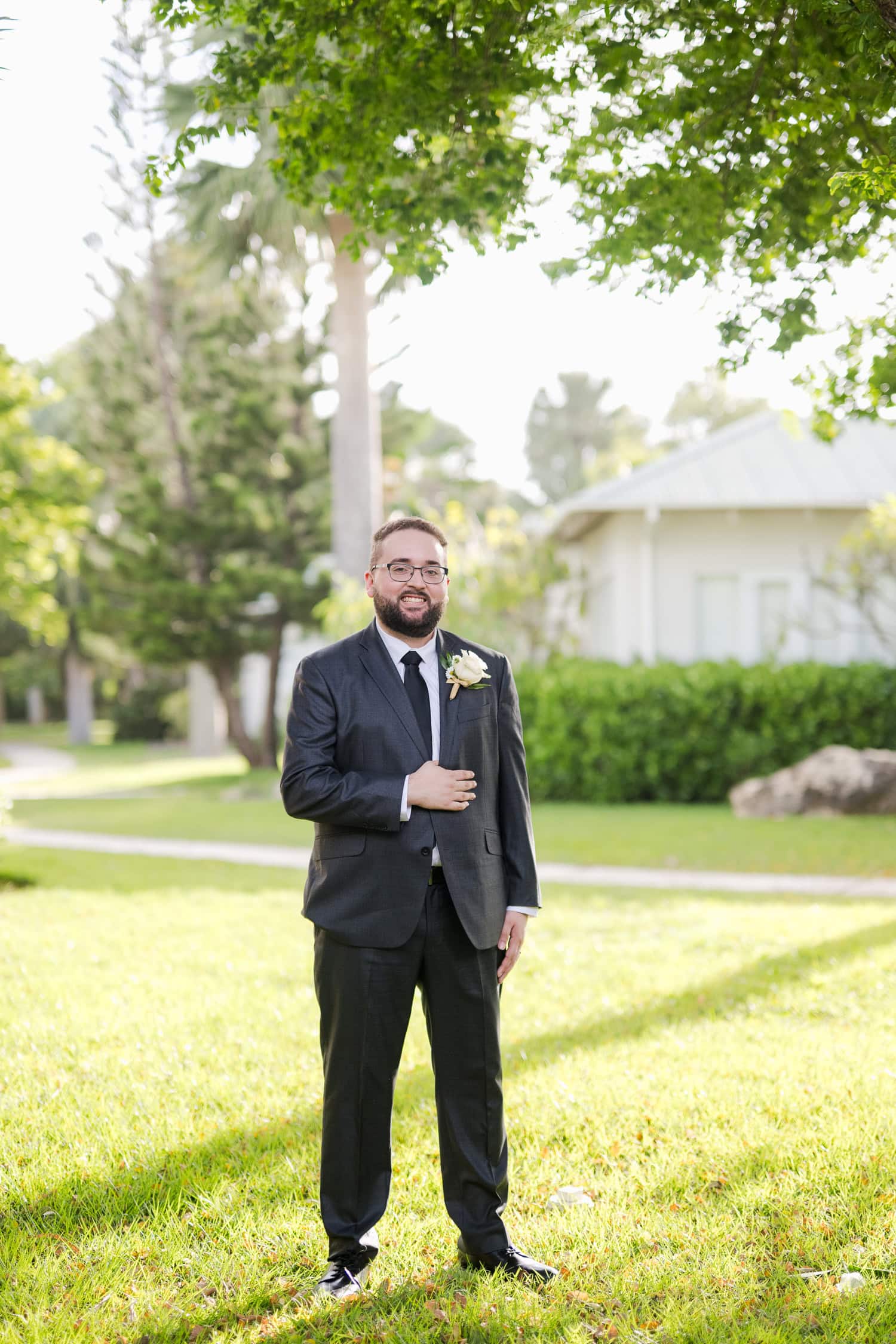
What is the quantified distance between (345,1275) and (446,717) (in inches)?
67.5

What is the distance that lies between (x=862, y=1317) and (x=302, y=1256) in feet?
5.60

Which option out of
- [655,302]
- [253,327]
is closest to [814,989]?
[655,302]

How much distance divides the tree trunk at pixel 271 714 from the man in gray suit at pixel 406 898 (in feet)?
70.6

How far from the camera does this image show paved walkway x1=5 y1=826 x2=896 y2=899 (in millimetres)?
10680

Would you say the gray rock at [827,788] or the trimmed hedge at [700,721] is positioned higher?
the trimmed hedge at [700,721]

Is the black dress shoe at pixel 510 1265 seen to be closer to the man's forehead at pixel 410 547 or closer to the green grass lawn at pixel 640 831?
the man's forehead at pixel 410 547

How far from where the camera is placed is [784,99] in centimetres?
453

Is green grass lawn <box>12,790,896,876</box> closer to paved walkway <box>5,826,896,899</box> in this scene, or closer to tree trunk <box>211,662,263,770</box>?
paved walkway <box>5,826,896,899</box>

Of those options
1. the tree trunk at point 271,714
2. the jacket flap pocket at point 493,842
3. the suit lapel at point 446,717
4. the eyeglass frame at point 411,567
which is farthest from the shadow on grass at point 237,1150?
the tree trunk at point 271,714

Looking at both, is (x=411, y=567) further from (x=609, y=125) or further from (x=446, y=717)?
(x=609, y=125)

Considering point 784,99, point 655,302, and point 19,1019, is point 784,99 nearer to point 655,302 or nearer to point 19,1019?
point 655,302

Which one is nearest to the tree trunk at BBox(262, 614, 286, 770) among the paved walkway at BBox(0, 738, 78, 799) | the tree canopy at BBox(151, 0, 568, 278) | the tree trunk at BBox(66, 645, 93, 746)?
the paved walkway at BBox(0, 738, 78, 799)

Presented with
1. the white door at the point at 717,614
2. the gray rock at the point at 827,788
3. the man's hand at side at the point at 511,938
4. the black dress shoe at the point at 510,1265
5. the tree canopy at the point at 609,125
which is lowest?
the black dress shoe at the point at 510,1265

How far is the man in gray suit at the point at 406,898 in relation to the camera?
11.5 ft
